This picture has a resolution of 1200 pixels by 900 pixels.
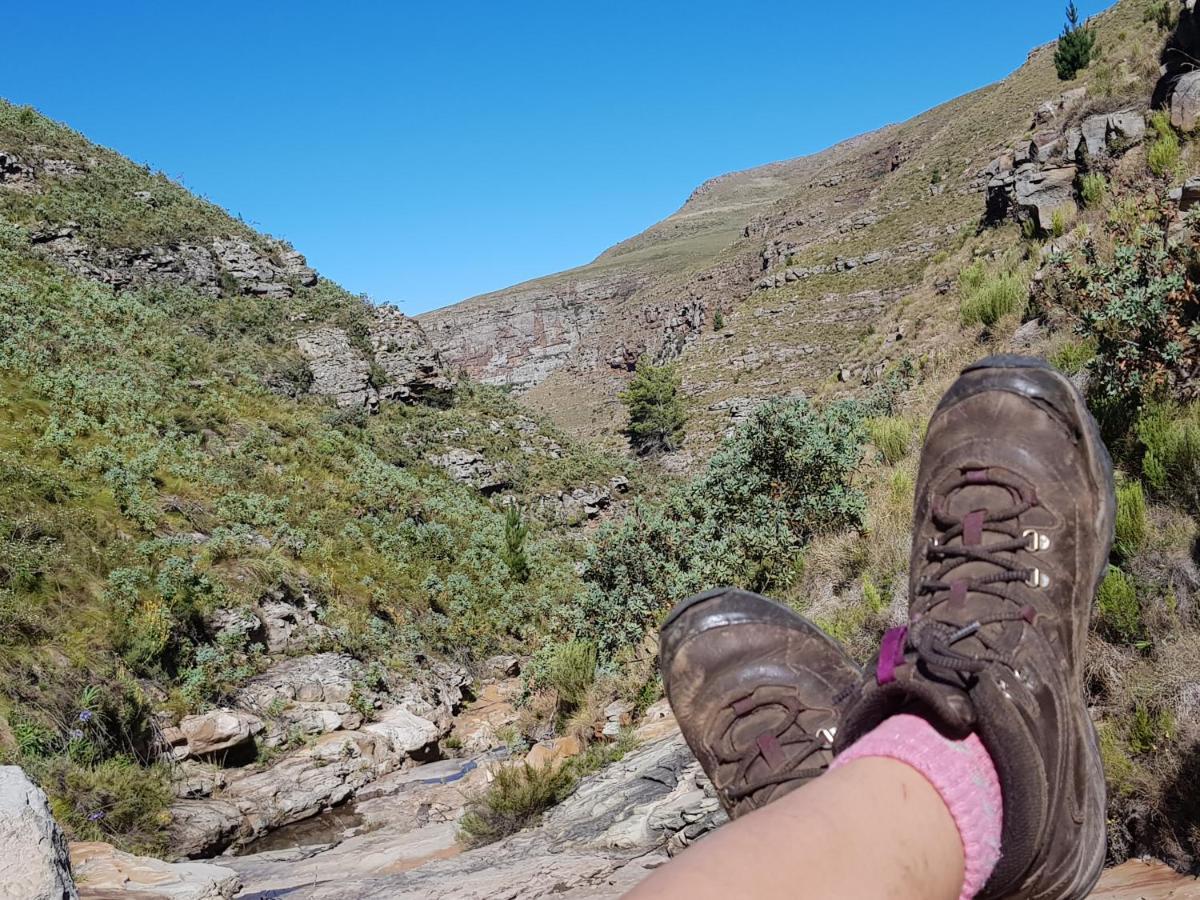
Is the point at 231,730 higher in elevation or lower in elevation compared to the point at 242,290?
lower

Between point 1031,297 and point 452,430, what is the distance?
15765 millimetres

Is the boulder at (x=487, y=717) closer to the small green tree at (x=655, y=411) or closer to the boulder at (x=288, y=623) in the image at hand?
the boulder at (x=288, y=623)

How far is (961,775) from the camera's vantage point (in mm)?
1330

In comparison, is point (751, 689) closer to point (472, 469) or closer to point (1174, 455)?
point (1174, 455)

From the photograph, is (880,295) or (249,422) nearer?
(249,422)

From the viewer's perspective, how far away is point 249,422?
544 inches

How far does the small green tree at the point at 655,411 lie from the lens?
36.7 metres

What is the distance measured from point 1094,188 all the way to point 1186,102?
3.42 ft

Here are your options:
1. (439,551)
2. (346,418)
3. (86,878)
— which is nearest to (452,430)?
(346,418)

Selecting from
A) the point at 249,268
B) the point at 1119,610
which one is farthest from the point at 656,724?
the point at 249,268

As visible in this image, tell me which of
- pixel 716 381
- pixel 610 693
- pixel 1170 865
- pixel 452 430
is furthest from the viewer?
pixel 716 381

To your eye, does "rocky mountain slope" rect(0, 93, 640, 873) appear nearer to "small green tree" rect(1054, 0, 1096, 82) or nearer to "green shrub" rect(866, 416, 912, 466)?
"green shrub" rect(866, 416, 912, 466)

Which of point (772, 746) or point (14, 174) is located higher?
point (14, 174)

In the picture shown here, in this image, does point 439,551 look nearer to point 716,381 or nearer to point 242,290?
point 242,290
